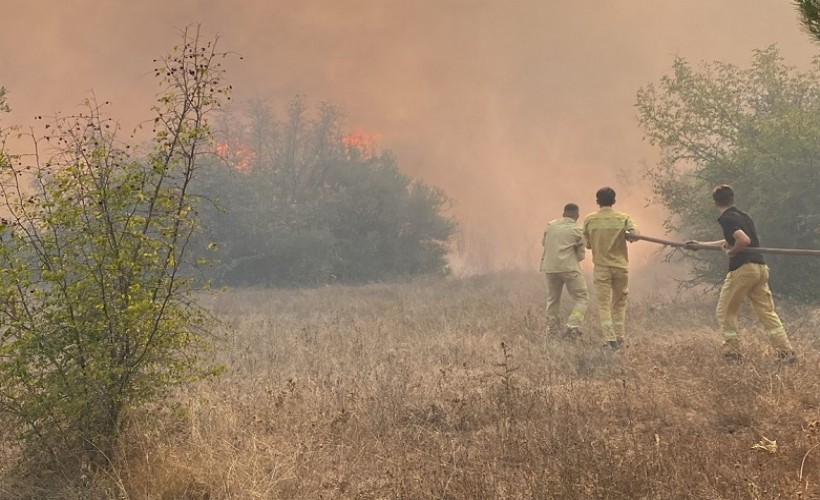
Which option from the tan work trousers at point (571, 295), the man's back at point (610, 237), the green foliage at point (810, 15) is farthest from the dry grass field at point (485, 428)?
the green foliage at point (810, 15)

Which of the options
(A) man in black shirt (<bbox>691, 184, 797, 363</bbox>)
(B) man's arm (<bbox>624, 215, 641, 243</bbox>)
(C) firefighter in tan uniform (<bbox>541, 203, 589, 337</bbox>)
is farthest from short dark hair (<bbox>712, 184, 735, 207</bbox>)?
(C) firefighter in tan uniform (<bbox>541, 203, 589, 337</bbox>)

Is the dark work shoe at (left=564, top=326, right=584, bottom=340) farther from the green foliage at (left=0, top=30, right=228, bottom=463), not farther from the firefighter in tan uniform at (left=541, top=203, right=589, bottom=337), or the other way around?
the green foliage at (left=0, top=30, right=228, bottom=463)

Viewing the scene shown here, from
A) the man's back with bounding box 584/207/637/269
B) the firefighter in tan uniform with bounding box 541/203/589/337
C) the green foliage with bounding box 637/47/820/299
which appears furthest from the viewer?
the green foliage with bounding box 637/47/820/299

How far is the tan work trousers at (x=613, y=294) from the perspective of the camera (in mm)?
7211

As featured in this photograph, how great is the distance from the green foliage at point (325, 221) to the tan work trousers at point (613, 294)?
16585 mm

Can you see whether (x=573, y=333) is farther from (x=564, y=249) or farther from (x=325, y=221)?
(x=325, y=221)

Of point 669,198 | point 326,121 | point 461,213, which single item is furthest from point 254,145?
point 461,213

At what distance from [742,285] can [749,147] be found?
20.6 ft

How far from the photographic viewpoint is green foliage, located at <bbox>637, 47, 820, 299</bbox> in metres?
10.3

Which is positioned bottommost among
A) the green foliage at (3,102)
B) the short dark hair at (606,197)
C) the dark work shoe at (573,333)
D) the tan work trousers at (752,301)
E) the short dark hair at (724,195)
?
the dark work shoe at (573,333)

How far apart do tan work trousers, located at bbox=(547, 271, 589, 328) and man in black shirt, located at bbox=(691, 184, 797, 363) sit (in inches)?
84.0

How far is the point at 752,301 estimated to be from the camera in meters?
5.96

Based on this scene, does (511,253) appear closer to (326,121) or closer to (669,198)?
(326,121)

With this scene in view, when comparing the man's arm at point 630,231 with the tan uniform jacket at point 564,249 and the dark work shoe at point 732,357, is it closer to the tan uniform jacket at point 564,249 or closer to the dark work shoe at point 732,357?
the tan uniform jacket at point 564,249
